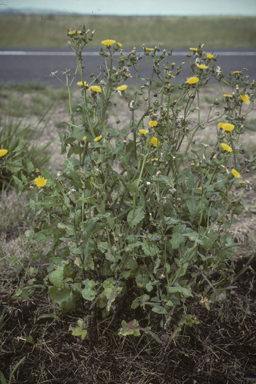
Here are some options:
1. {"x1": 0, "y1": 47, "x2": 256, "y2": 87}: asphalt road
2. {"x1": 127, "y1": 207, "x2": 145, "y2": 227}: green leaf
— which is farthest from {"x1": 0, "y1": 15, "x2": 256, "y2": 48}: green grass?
{"x1": 127, "y1": 207, "x2": 145, "y2": 227}: green leaf

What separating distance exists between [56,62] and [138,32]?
16.2 feet

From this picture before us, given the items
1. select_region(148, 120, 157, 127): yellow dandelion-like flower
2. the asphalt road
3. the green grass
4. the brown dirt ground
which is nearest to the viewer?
select_region(148, 120, 157, 127): yellow dandelion-like flower

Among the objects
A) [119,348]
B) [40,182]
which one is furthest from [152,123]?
[119,348]

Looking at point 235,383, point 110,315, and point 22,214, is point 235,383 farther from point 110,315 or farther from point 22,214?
point 22,214

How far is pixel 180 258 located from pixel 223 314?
1.60 ft

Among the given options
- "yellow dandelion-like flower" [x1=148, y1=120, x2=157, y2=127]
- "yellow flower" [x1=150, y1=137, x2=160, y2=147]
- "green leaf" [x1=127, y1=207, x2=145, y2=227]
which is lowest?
"green leaf" [x1=127, y1=207, x2=145, y2=227]

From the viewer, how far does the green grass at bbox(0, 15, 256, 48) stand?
10125 millimetres

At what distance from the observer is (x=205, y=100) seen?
4465 millimetres

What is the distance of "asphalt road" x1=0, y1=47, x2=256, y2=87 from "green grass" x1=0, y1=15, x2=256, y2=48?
113 centimetres

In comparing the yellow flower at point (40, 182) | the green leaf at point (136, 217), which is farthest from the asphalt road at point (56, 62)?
the green leaf at point (136, 217)

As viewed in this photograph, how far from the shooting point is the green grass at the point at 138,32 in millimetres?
10125

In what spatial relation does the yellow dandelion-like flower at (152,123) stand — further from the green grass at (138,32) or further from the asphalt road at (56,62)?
the green grass at (138,32)

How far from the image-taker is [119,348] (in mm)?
1370

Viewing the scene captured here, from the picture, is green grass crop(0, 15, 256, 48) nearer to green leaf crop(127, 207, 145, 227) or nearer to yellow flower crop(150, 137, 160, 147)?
yellow flower crop(150, 137, 160, 147)
